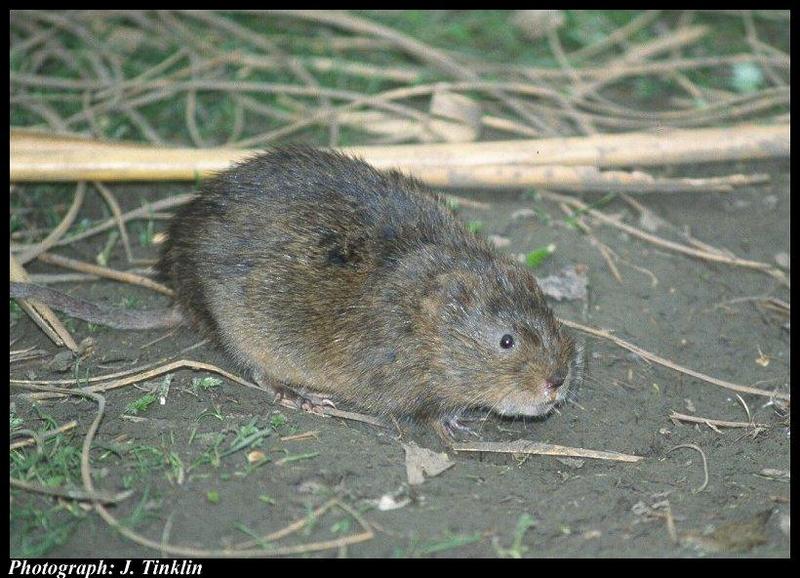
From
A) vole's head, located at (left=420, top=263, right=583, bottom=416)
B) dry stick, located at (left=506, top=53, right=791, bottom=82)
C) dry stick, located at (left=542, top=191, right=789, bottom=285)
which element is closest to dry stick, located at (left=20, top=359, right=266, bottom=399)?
vole's head, located at (left=420, top=263, right=583, bottom=416)

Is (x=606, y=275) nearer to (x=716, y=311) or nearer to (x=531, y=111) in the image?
(x=716, y=311)

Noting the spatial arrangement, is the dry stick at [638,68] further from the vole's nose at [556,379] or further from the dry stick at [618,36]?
the vole's nose at [556,379]

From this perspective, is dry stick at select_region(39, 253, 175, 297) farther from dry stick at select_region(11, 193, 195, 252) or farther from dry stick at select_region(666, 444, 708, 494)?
dry stick at select_region(666, 444, 708, 494)

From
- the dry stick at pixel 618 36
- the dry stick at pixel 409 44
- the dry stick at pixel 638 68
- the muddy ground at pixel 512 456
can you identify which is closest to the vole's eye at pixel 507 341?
the muddy ground at pixel 512 456

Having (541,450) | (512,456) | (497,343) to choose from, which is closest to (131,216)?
(497,343)

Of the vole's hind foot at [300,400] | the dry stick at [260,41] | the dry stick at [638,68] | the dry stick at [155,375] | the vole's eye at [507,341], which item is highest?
the dry stick at [638,68]

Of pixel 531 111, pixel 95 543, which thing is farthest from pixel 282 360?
pixel 531 111
